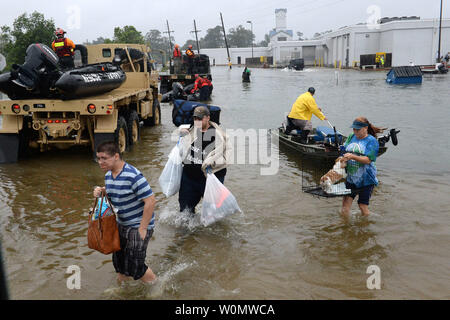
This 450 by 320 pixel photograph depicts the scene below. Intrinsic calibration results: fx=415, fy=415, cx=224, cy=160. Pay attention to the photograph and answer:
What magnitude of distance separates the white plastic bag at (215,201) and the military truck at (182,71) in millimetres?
21595

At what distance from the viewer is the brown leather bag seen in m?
3.46

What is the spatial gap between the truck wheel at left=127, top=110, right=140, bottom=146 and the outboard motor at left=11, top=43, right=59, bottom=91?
2.60 meters

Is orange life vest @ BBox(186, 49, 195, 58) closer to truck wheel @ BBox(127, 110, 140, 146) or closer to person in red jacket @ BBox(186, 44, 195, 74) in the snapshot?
person in red jacket @ BBox(186, 44, 195, 74)

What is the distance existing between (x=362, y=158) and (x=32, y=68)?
657cm

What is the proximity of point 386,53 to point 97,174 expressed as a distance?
51853mm

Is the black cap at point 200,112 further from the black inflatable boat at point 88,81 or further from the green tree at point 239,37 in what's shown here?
the green tree at point 239,37

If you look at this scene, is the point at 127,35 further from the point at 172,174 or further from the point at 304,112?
the point at 172,174

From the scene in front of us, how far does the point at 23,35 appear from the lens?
3591 cm

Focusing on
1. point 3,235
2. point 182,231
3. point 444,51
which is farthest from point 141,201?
point 444,51

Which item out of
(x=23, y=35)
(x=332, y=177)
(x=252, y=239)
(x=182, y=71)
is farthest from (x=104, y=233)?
(x=23, y=35)

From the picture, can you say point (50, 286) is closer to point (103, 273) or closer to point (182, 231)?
point (103, 273)

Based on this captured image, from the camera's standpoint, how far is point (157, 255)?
16.1ft
